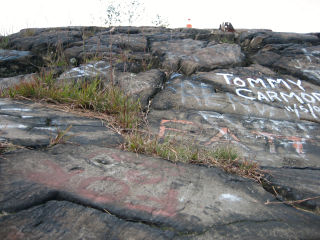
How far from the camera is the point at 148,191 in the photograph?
1680 mm

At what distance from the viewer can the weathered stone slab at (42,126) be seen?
87.5 inches

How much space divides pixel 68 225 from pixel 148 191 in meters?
0.51

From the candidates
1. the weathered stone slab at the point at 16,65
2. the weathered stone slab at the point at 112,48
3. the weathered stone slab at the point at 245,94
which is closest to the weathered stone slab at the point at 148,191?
the weathered stone slab at the point at 245,94

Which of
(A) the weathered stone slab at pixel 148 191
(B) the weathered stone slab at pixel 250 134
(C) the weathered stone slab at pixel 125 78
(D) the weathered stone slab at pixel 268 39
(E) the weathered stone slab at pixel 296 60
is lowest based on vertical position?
(B) the weathered stone slab at pixel 250 134

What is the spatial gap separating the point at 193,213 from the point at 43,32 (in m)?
5.62

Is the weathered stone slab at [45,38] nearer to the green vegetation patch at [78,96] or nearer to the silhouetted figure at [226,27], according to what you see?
the green vegetation patch at [78,96]

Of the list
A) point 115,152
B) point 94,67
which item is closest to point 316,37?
point 94,67

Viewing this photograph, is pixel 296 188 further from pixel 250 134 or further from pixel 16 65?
pixel 16 65

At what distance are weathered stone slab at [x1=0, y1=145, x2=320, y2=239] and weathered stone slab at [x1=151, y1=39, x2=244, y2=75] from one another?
2.76 meters

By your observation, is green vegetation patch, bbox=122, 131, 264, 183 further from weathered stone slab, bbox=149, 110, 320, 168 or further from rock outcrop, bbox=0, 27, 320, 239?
weathered stone slab, bbox=149, 110, 320, 168

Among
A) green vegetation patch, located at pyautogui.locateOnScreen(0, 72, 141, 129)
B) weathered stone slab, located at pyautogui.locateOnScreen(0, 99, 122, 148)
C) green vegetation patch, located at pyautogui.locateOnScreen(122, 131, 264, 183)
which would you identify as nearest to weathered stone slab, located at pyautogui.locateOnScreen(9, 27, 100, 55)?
green vegetation patch, located at pyautogui.locateOnScreen(0, 72, 141, 129)

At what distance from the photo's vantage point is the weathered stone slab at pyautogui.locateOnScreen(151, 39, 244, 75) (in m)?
4.55

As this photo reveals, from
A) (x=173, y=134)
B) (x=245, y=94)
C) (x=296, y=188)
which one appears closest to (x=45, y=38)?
(x=173, y=134)

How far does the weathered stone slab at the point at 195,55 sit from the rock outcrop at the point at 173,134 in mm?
18
